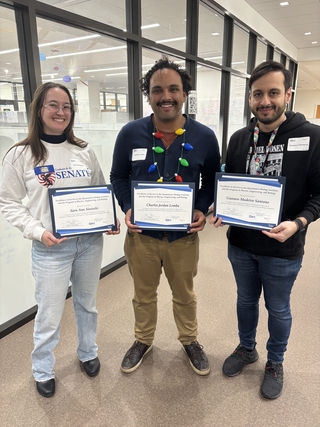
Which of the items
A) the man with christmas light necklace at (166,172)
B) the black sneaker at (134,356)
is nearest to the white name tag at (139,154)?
the man with christmas light necklace at (166,172)

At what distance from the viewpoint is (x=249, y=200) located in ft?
4.45

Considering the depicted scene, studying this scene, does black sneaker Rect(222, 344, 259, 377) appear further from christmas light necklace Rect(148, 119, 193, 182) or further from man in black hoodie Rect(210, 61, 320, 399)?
christmas light necklace Rect(148, 119, 193, 182)

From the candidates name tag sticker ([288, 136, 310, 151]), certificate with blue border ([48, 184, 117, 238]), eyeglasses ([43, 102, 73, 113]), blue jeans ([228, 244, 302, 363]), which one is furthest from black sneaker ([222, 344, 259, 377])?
eyeglasses ([43, 102, 73, 113])

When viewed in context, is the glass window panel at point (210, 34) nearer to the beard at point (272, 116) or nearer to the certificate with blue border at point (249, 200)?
the beard at point (272, 116)

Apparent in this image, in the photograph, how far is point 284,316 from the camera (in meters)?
1.54

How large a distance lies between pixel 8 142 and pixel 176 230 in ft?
4.38

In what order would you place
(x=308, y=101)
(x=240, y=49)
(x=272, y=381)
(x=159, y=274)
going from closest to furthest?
(x=272, y=381), (x=159, y=274), (x=240, y=49), (x=308, y=101)

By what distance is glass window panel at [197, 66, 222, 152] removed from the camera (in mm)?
4477

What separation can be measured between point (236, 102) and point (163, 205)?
15.6 feet

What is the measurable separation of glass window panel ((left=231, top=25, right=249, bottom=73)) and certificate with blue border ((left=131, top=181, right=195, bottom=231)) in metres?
4.44

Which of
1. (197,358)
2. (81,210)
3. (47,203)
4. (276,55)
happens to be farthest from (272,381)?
(276,55)

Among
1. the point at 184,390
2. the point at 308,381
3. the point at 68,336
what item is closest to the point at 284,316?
the point at 308,381

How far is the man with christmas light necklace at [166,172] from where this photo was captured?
4.89ft

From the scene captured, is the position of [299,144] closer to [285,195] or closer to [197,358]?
[285,195]
